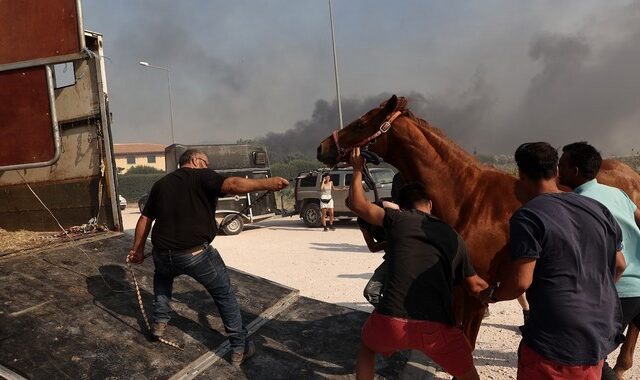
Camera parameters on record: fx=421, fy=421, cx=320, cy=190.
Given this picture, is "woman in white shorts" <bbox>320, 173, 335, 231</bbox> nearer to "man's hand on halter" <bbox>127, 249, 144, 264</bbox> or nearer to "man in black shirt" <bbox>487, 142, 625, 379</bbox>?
"man's hand on halter" <bbox>127, 249, 144, 264</bbox>

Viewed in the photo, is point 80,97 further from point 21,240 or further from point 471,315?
point 471,315

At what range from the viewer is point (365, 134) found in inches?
153

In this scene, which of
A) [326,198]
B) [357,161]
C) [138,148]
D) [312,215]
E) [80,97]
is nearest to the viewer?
[357,161]

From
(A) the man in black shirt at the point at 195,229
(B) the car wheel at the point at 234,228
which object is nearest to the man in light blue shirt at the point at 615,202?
(A) the man in black shirt at the point at 195,229

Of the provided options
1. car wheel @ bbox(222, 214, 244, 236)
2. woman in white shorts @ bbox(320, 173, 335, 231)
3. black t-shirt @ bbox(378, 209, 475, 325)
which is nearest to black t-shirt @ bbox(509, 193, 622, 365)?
black t-shirt @ bbox(378, 209, 475, 325)

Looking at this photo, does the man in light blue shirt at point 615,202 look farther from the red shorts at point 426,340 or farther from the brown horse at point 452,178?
the red shorts at point 426,340

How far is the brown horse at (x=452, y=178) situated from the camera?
11.1 ft

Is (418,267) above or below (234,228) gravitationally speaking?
above

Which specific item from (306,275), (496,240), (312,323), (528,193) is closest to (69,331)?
(312,323)

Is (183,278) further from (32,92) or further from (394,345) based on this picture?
(394,345)

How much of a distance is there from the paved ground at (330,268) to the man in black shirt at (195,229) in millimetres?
2331

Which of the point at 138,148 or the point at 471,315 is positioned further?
the point at 138,148

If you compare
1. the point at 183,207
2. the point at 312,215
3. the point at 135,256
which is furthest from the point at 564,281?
the point at 312,215

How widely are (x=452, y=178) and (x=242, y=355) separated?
2.43 metres
